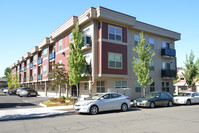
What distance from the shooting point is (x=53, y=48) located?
1332 inches

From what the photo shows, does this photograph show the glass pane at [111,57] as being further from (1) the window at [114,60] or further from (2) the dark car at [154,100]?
(2) the dark car at [154,100]

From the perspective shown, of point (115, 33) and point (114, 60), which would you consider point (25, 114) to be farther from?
point (115, 33)

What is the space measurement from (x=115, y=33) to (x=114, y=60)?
3.33 metres

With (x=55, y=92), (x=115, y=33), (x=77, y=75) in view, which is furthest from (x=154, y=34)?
(x=55, y=92)

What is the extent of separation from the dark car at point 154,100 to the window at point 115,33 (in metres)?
8.28

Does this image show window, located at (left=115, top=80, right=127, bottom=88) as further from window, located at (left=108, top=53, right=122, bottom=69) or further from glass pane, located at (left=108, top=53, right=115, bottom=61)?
glass pane, located at (left=108, top=53, right=115, bottom=61)

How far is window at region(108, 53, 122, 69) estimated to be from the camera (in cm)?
2111

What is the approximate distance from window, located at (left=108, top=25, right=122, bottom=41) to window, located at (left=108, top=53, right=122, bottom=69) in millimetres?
2025

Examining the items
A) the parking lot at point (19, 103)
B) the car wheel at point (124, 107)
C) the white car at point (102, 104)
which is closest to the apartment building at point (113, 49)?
the parking lot at point (19, 103)

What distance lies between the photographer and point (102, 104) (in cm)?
1304

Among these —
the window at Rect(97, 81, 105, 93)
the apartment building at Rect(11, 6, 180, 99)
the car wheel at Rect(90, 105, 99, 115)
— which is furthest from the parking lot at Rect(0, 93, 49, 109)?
the car wheel at Rect(90, 105, 99, 115)

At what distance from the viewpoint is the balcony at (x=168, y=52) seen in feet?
89.6

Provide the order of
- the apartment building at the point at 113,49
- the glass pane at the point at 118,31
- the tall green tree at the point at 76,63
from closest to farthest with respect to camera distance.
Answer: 1. the tall green tree at the point at 76,63
2. the apartment building at the point at 113,49
3. the glass pane at the point at 118,31

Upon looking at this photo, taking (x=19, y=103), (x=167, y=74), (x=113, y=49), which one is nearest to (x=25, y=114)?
(x=19, y=103)
